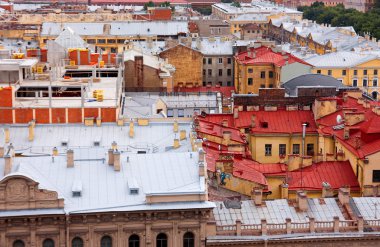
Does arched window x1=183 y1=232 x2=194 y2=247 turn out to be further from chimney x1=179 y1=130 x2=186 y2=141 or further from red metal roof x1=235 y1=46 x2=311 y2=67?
red metal roof x1=235 y1=46 x2=311 y2=67

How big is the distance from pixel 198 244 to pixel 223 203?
5742 millimetres

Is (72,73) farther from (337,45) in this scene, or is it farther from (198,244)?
(337,45)

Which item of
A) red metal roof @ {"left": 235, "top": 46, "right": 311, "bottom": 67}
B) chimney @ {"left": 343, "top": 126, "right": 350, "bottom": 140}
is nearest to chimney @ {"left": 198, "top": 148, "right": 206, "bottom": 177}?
chimney @ {"left": 343, "top": 126, "right": 350, "bottom": 140}

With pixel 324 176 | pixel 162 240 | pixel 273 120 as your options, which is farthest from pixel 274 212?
pixel 273 120

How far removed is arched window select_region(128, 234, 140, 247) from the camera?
47219 millimetres

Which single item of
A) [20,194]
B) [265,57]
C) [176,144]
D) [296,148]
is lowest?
[296,148]

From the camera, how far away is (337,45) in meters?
148

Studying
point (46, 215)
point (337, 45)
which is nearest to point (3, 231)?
point (46, 215)

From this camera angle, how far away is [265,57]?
12062 centimetres

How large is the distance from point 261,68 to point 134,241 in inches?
2916

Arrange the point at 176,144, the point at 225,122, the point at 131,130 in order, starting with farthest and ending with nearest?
the point at 225,122 < the point at 131,130 < the point at 176,144

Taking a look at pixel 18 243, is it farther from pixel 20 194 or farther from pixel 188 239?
pixel 188 239

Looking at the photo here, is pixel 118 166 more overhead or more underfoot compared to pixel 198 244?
more overhead

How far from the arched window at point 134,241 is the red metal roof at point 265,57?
68736 mm
